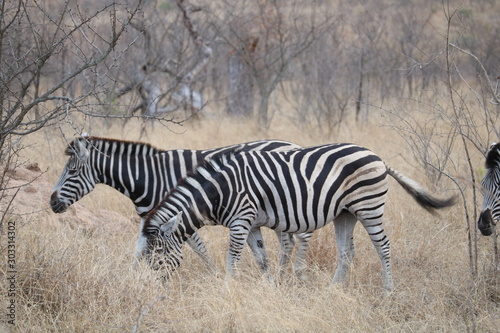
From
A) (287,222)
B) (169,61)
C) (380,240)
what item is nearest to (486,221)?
(380,240)

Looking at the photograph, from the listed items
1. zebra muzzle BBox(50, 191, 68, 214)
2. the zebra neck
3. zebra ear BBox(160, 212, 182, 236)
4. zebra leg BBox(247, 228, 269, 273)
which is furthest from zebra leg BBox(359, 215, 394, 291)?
zebra muzzle BBox(50, 191, 68, 214)

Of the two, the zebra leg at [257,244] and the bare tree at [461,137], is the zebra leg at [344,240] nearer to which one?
the zebra leg at [257,244]

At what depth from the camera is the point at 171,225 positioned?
4.29 meters

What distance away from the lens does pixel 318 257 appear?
5133 millimetres

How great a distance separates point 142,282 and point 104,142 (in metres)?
1.80

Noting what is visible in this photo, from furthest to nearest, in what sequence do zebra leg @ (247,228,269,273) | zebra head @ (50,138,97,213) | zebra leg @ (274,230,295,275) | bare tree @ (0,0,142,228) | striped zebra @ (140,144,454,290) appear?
zebra head @ (50,138,97,213), zebra leg @ (274,230,295,275), zebra leg @ (247,228,269,273), striped zebra @ (140,144,454,290), bare tree @ (0,0,142,228)

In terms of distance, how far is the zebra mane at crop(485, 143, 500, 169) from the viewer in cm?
445

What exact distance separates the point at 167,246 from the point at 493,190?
2.53 m

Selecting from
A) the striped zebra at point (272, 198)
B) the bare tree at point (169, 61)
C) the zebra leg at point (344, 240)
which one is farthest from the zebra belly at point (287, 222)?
the bare tree at point (169, 61)

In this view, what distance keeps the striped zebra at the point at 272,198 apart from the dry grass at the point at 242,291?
10.4 inches

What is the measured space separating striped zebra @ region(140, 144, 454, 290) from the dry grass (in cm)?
27

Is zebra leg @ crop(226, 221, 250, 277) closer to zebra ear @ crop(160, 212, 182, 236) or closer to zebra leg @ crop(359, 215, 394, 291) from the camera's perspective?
zebra ear @ crop(160, 212, 182, 236)

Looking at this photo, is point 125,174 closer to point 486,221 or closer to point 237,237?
point 237,237

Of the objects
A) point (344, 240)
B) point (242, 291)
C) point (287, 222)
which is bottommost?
point (242, 291)
